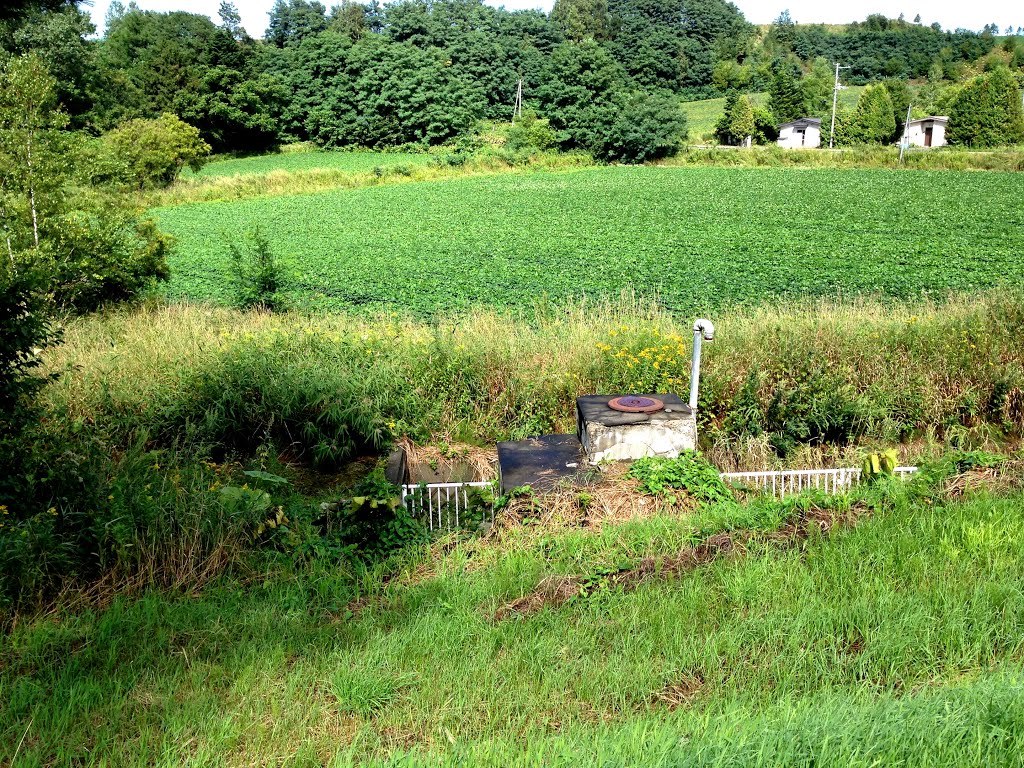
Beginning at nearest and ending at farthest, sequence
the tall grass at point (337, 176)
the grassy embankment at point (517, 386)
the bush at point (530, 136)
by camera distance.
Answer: the grassy embankment at point (517, 386) → the tall grass at point (337, 176) → the bush at point (530, 136)

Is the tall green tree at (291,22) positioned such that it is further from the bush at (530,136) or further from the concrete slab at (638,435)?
the concrete slab at (638,435)

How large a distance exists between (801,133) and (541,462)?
239 feet

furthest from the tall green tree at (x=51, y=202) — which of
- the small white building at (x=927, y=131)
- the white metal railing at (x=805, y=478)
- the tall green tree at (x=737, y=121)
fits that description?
the small white building at (x=927, y=131)

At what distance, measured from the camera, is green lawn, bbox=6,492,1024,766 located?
110 inches

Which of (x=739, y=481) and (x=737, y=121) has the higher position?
(x=737, y=121)

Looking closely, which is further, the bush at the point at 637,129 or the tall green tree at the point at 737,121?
the tall green tree at the point at 737,121

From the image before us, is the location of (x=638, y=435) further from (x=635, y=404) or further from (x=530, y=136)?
(x=530, y=136)

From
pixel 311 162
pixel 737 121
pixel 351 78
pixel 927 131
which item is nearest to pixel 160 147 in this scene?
pixel 311 162

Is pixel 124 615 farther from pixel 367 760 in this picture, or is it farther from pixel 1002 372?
pixel 1002 372

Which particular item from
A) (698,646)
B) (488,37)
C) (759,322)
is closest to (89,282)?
(759,322)

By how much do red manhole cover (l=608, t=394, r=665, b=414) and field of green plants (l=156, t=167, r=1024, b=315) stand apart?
7568mm

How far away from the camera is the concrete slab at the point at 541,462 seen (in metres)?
6.56

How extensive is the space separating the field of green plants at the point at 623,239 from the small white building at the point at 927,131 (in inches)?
A: 908

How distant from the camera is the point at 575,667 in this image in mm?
3520
